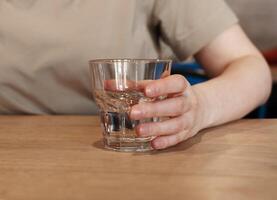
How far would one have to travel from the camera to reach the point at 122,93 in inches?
25.1

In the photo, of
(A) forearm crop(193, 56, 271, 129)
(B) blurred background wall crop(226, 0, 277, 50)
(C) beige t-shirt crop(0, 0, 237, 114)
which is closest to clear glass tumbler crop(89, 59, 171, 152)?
(A) forearm crop(193, 56, 271, 129)

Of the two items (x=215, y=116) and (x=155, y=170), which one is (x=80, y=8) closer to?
(x=215, y=116)

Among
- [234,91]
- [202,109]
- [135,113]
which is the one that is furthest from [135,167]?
[234,91]

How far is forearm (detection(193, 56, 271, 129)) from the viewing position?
2.50ft

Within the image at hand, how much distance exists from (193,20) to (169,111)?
1.36 feet

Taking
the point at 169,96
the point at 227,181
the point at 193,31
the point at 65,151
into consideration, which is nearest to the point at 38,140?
the point at 65,151

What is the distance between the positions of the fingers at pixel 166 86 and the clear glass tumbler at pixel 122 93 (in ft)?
0.10

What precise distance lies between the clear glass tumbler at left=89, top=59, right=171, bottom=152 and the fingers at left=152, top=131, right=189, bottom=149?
17mm

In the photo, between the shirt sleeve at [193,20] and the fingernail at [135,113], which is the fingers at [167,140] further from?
the shirt sleeve at [193,20]

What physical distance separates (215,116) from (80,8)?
1.18 ft

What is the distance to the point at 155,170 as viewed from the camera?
0.53 meters

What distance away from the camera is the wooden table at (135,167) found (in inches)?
18.1

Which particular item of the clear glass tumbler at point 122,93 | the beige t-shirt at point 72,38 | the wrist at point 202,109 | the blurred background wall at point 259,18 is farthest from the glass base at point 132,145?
the blurred background wall at point 259,18

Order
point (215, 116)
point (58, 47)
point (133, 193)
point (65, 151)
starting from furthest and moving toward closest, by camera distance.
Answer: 1. point (58, 47)
2. point (215, 116)
3. point (65, 151)
4. point (133, 193)
